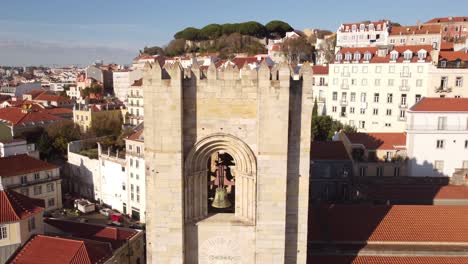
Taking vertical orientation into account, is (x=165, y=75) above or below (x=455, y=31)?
below

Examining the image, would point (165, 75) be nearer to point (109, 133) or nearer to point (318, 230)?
point (318, 230)

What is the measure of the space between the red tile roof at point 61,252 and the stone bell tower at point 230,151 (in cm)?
→ 1388

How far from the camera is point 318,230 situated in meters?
17.6

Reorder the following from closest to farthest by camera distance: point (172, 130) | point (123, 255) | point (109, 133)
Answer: point (172, 130)
point (123, 255)
point (109, 133)

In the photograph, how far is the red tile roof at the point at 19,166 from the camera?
4356 cm

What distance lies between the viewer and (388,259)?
16875 millimetres

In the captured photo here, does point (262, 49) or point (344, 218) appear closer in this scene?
point (344, 218)

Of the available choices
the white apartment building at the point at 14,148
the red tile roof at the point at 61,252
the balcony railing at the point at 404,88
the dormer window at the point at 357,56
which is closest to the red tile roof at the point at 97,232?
the red tile roof at the point at 61,252

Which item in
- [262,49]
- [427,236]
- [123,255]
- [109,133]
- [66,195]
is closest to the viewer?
[427,236]

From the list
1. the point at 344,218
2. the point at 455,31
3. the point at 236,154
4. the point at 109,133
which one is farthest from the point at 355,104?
the point at 455,31

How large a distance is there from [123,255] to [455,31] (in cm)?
10921

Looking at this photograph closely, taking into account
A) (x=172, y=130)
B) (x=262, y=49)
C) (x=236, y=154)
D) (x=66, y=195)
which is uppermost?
(x=262, y=49)

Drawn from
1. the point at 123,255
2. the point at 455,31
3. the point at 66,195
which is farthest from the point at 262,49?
the point at 123,255

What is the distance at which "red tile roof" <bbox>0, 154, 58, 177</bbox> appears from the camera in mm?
43556
